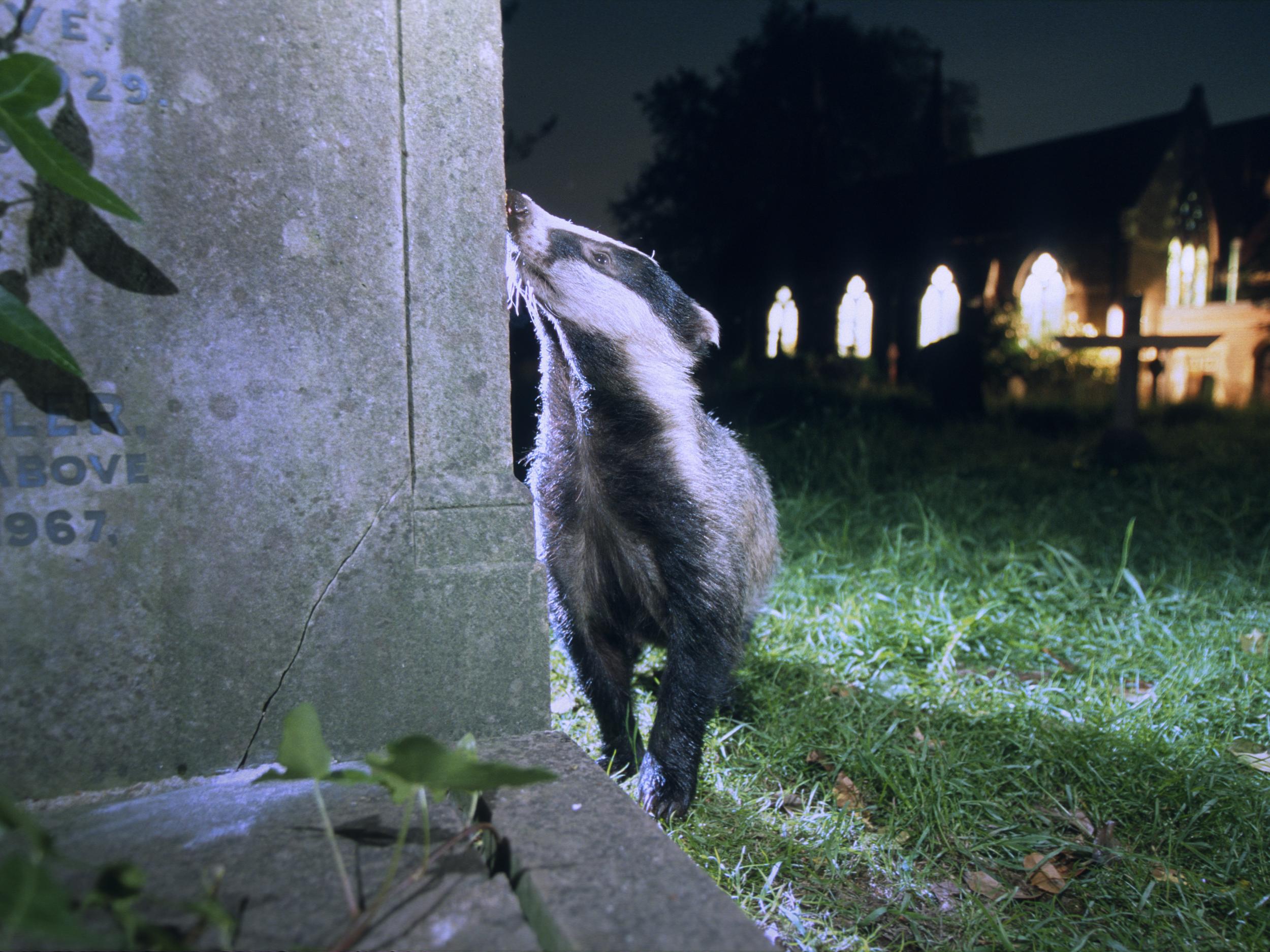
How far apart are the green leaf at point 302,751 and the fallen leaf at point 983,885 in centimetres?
143

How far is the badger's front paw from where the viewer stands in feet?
7.27

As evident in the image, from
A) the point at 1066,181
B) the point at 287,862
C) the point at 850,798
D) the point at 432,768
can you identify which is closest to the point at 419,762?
the point at 432,768

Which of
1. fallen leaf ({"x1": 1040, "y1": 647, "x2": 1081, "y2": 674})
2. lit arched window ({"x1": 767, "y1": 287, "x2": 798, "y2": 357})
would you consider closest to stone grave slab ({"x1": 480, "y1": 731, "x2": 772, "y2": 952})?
fallen leaf ({"x1": 1040, "y1": 647, "x2": 1081, "y2": 674})

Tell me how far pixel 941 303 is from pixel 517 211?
17236 millimetres

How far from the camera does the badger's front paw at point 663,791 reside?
7.27ft

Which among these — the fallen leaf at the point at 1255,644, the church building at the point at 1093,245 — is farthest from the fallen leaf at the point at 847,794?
the church building at the point at 1093,245

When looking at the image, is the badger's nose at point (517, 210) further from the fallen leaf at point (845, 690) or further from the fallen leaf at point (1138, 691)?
the fallen leaf at point (1138, 691)

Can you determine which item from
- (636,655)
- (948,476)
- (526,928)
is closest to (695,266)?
(948,476)

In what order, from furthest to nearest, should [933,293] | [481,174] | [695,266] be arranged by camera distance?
[695,266] < [933,293] < [481,174]

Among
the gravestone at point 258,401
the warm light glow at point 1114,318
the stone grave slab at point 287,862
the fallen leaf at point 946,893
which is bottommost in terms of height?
the fallen leaf at point 946,893

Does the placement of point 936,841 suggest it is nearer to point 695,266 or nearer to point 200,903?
point 200,903

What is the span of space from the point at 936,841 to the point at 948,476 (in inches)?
191

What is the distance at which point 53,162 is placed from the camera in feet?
4.61

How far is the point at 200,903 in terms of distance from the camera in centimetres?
120
